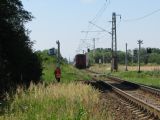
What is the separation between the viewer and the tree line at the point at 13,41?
1170 inches

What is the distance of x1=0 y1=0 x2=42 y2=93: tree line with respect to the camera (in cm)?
2972

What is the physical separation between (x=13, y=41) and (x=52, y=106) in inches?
569

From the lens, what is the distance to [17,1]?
32625mm

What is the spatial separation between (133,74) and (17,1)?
38973mm

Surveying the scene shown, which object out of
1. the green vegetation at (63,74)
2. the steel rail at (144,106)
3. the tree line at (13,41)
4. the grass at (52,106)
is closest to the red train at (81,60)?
the green vegetation at (63,74)

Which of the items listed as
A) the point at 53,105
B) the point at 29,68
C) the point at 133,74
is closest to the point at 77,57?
the point at 133,74

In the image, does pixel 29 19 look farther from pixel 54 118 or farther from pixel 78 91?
pixel 54 118

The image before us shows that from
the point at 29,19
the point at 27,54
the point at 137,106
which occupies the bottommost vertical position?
the point at 137,106

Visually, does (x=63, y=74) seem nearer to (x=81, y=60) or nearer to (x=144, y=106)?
(x=81, y=60)

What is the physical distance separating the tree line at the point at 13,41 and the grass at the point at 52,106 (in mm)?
Result: 5093

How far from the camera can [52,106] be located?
57.7 ft

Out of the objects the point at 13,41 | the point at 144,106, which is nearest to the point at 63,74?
the point at 13,41

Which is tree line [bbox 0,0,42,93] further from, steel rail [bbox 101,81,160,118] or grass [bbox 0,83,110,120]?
steel rail [bbox 101,81,160,118]

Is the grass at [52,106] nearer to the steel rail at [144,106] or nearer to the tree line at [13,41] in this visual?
the steel rail at [144,106]
